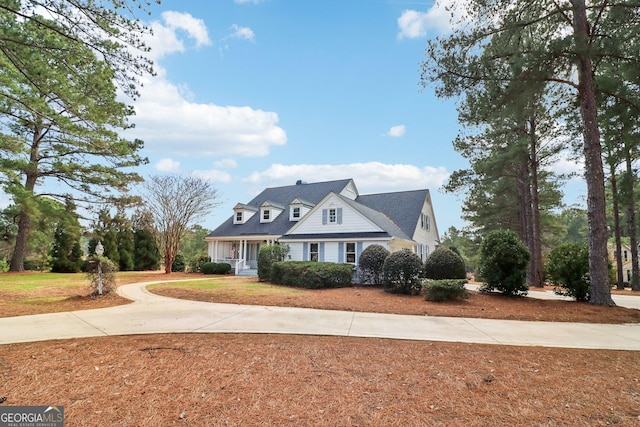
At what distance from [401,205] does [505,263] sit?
13.1m

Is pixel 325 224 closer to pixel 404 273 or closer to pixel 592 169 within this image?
pixel 404 273

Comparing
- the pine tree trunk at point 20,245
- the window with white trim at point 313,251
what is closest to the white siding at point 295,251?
the window with white trim at point 313,251

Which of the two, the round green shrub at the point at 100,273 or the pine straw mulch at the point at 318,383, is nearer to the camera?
the pine straw mulch at the point at 318,383

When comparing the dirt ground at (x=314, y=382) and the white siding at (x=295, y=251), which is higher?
the white siding at (x=295, y=251)

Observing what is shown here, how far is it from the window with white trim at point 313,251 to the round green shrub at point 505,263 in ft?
32.4

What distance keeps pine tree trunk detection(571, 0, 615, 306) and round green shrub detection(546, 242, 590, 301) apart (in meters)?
0.54

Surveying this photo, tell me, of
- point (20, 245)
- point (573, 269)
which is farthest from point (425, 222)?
point (20, 245)

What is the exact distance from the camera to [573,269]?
1104cm

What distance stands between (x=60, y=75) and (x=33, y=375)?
6.09m

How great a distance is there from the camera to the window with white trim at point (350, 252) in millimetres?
18938

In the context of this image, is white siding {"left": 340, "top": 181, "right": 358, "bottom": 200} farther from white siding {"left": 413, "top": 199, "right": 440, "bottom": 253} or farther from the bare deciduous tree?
the bare deciduous tree

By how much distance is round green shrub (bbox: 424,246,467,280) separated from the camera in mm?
13320

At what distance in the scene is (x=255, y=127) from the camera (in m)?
19.8

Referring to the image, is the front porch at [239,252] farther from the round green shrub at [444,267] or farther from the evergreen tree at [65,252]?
the round green shrub at [444,267]
